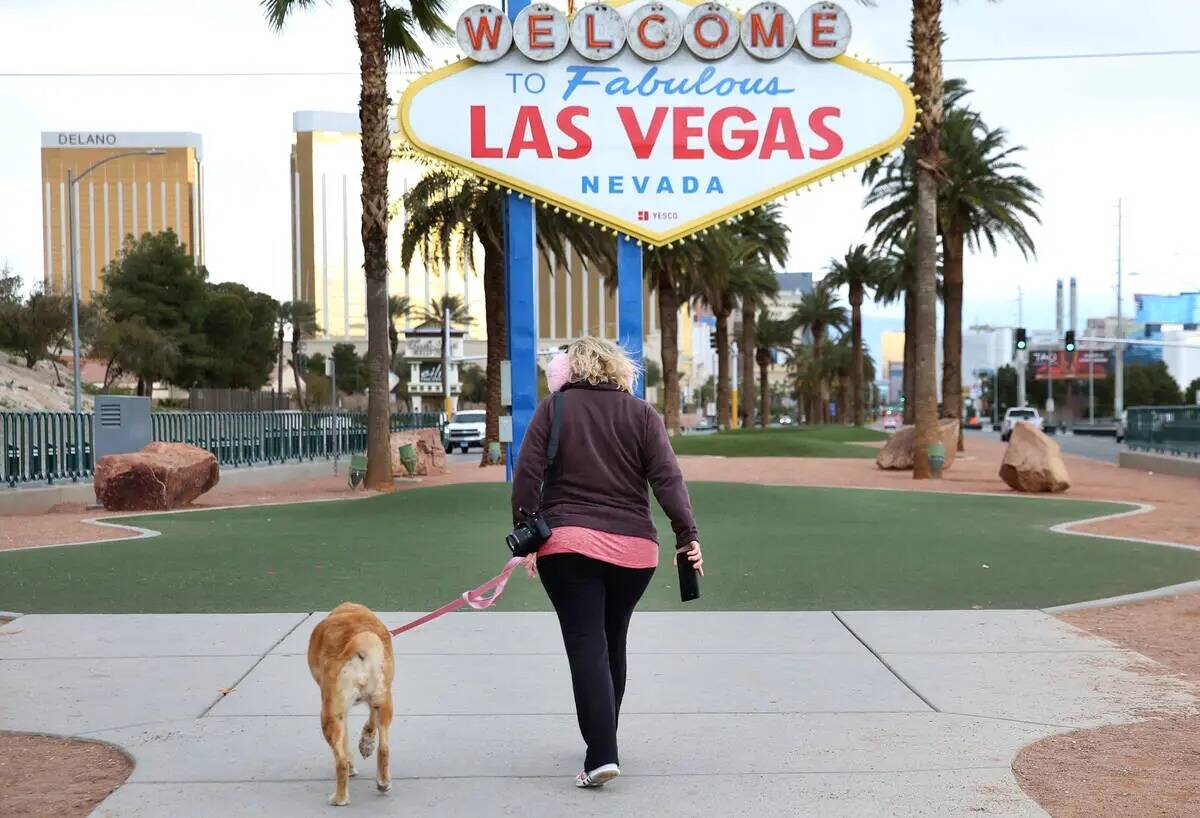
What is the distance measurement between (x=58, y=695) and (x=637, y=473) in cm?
345

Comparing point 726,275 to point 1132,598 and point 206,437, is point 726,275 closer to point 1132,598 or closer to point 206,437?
point 206,437

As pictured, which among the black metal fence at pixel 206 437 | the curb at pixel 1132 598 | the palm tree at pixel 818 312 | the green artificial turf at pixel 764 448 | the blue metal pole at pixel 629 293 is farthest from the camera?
the palm tree at pixel 818 312

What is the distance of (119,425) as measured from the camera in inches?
854

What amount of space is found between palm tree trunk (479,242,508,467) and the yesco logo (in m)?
14.3

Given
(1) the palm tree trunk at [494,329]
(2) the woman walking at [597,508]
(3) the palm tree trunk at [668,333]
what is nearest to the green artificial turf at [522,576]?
(2) the woman walking at [597,508]

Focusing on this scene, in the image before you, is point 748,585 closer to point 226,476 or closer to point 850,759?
point 850,759

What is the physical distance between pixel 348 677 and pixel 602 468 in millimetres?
1242

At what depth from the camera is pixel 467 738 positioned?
6.05 metres

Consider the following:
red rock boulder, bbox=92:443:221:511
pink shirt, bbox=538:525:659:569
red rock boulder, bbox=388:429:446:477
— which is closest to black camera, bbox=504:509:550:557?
pink shirt, bbox=538:525:659:569

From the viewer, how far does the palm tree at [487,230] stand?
109 ft

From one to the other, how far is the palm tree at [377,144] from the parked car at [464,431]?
95.5 feet

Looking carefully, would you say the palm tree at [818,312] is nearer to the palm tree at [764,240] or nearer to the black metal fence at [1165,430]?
the palm tree at [764,240]

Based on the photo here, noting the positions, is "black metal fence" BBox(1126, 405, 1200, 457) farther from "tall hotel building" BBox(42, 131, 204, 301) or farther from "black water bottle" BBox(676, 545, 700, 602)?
"tall hotel building" BBox(42, 131, 204, 301)

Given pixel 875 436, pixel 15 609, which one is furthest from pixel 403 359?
pixel 15 609
